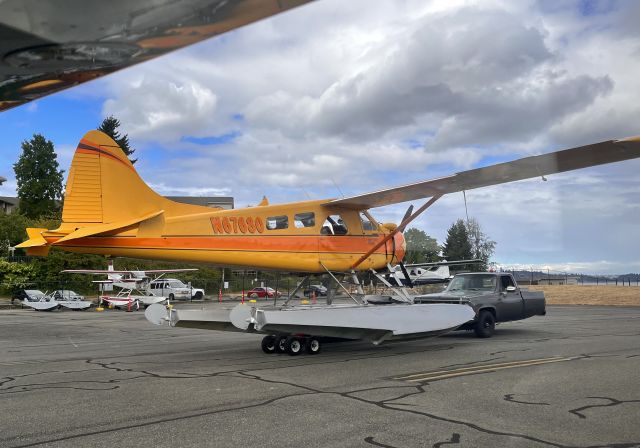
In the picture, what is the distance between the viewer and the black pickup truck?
1542 cm

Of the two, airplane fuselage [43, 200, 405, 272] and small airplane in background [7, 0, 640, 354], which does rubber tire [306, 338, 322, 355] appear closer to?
small airplane in background [7, 0, 640, 354]

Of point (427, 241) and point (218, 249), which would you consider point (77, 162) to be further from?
point (427, 241)

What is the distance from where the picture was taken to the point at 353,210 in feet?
48.1

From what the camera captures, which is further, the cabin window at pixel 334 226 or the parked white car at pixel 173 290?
the parked white car at pixel 173 290

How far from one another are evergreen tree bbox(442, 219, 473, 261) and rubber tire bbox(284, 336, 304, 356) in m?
5.98

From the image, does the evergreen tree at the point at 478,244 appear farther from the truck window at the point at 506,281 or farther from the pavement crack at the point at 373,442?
the pavement crack at the point at 373,442

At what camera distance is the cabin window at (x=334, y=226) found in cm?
1391

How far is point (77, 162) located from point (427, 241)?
9194 mm

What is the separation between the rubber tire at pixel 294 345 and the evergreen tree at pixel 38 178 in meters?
63.8

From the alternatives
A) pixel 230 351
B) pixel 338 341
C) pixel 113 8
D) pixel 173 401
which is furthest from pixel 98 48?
pixel 338 341

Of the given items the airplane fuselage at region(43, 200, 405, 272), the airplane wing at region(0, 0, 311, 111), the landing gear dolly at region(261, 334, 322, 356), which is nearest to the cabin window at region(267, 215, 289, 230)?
the airplane fuselage at region(43, 200, 405, 272)

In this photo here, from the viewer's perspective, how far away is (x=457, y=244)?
1681 centimetres

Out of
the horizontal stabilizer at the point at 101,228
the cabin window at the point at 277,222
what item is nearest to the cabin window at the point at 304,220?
the cabin window at the point at 277,222

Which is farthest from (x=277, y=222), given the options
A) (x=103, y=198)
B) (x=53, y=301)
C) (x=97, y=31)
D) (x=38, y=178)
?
(x=38, y=178)
